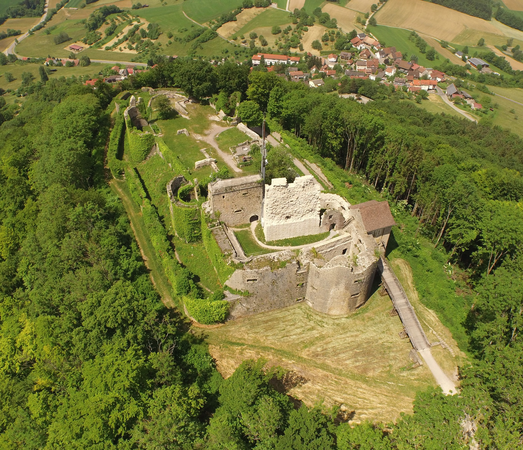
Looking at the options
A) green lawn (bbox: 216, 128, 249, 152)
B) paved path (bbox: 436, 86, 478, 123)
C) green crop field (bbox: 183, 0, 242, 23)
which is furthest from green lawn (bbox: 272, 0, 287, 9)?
green lawn (bbox: 216, 128, 249, 152)

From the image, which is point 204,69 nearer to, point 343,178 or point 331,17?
point 343,178

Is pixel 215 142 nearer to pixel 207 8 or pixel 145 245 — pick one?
pixel 145 245

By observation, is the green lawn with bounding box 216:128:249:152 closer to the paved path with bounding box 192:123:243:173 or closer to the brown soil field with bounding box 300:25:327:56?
the paved path with bounding box 192:123:243:173

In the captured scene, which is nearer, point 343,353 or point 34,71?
point 343,353

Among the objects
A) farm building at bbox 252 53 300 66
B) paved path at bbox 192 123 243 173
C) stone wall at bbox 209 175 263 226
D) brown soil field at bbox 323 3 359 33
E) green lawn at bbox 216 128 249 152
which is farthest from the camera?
brown soil field at bbox 323 3 359 33

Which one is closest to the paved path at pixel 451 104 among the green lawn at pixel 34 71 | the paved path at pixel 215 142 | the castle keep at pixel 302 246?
the paved path at pixel 215 142

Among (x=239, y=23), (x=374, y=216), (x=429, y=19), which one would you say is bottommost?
(x=239, y=23)

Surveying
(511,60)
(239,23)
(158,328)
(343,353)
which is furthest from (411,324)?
(511,60)
